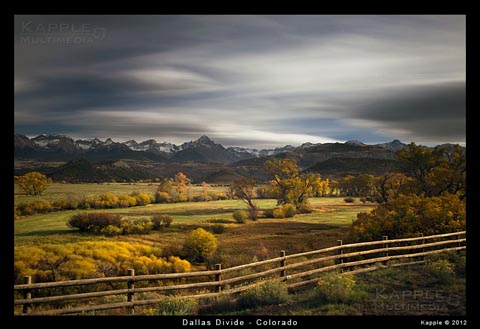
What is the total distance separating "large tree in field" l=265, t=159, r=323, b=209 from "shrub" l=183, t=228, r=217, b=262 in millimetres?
3276

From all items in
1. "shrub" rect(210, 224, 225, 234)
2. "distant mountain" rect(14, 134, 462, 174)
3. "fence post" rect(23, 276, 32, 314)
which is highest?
"distant mountain" rect(14, 134, 462, 174)

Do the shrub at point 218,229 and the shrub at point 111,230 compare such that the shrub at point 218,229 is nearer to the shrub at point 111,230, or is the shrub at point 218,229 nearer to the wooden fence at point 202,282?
the wooden fence at point 202,282

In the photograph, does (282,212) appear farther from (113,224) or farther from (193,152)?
(113,224)

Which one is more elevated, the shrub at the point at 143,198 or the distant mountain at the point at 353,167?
the distant mountain at the point at 353,167

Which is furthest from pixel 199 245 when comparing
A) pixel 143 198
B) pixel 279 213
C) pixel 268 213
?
pixel 279 213

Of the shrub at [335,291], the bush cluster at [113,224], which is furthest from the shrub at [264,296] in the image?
the bush cluster at [113,224]

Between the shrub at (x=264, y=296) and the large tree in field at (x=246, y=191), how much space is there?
4.65 meters

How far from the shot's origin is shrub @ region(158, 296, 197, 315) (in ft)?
26.5

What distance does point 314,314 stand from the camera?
25.6 feet

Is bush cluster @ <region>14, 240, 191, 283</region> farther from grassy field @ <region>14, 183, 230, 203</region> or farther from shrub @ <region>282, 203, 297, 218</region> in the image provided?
shrub @ <region>282, 203, 297, 218</region>

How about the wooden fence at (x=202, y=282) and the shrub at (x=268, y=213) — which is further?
the shrub at (x=268, y=213)

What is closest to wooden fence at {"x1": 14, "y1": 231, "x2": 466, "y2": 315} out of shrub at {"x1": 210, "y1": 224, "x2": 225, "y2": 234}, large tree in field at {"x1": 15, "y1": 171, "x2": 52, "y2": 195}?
shrub at {"x1": 210, "y1": 224, "x2": 225, "y2": 234}

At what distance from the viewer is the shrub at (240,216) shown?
13.3 metres

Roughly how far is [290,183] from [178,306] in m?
7.59
